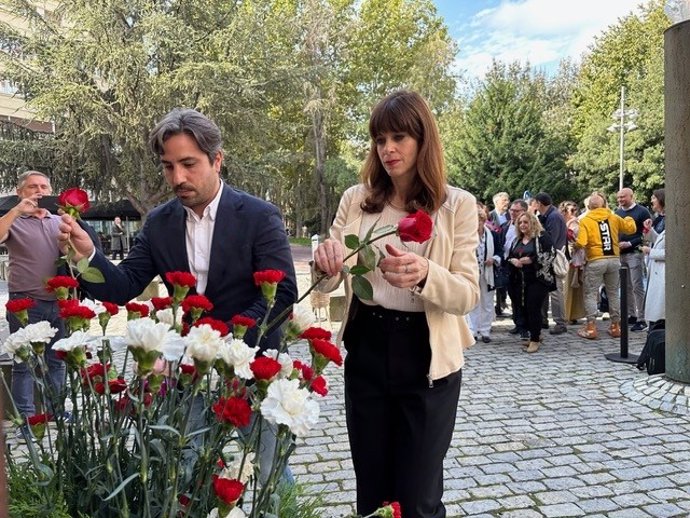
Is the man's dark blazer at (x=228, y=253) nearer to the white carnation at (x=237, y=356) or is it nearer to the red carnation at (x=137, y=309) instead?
the red carnation at (x=137, y=309)

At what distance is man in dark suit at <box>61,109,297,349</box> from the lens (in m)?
2.08

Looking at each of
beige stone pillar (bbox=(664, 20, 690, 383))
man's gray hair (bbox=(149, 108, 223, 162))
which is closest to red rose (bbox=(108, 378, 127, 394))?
man's gray hair (bbox=(149, 108, 223, 162))

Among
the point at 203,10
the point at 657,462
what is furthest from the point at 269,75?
the point at 657,462

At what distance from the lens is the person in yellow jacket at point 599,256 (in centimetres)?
813

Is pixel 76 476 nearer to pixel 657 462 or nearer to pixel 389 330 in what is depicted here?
pixel 389 330

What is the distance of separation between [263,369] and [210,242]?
122cm

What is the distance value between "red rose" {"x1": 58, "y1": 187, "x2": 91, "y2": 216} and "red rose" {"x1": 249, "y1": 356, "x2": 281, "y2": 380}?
691mm

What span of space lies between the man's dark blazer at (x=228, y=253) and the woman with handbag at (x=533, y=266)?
570 cm

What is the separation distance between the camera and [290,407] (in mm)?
1095

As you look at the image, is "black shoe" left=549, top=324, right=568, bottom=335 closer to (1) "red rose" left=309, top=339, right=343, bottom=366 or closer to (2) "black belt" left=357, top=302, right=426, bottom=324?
(2) "black belt" left=357, top=302, right=426, bottom=324

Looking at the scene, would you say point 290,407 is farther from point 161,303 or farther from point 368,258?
point 161,303

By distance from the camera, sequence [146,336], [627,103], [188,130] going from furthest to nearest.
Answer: [627,103]
[188,130]
[146,336]

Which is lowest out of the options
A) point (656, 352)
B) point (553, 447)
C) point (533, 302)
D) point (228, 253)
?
point (553, 447)

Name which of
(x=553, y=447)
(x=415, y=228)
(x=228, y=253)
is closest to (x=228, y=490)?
(x=415, y=228)
